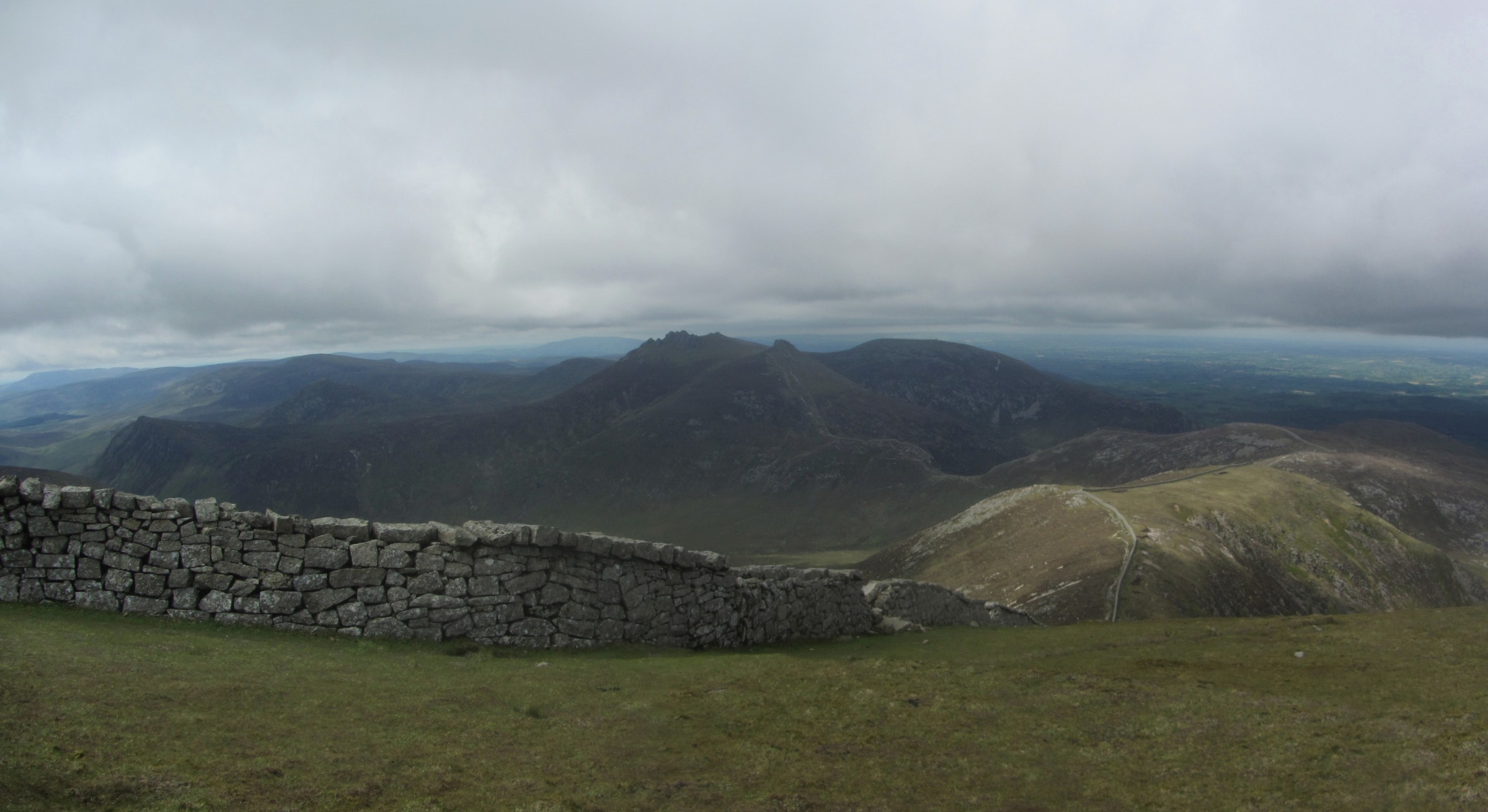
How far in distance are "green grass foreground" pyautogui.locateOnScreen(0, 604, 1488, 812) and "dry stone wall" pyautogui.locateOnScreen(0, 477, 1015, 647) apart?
858mm

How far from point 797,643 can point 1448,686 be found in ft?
60.7

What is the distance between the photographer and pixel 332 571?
20125mm

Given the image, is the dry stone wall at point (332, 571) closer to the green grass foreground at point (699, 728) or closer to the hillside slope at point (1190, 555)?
the green grass foreground at point (699, 728)

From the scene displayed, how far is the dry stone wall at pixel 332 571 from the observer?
62.3 ft

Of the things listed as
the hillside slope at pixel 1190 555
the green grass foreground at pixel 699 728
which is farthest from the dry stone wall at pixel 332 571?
the hillside slope at pixel 1190 555

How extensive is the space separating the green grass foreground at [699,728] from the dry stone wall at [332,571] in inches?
33.8

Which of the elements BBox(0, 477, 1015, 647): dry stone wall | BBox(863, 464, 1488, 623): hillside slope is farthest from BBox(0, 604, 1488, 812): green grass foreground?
BBox(863, 464, 1488, 623): hillside slope

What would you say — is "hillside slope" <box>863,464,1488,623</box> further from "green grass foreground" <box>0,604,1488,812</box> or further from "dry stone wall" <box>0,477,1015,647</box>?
"dry stone wall" <box>0,477,1015,647</box>

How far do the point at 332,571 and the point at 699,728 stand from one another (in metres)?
12.2

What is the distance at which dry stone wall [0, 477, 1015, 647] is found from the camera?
18984 millimetres

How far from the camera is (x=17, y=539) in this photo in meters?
18.8

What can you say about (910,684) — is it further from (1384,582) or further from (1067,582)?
(1384,582)

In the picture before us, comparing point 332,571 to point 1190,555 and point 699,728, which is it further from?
point 1190,555

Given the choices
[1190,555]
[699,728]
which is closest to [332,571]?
[699,728]
